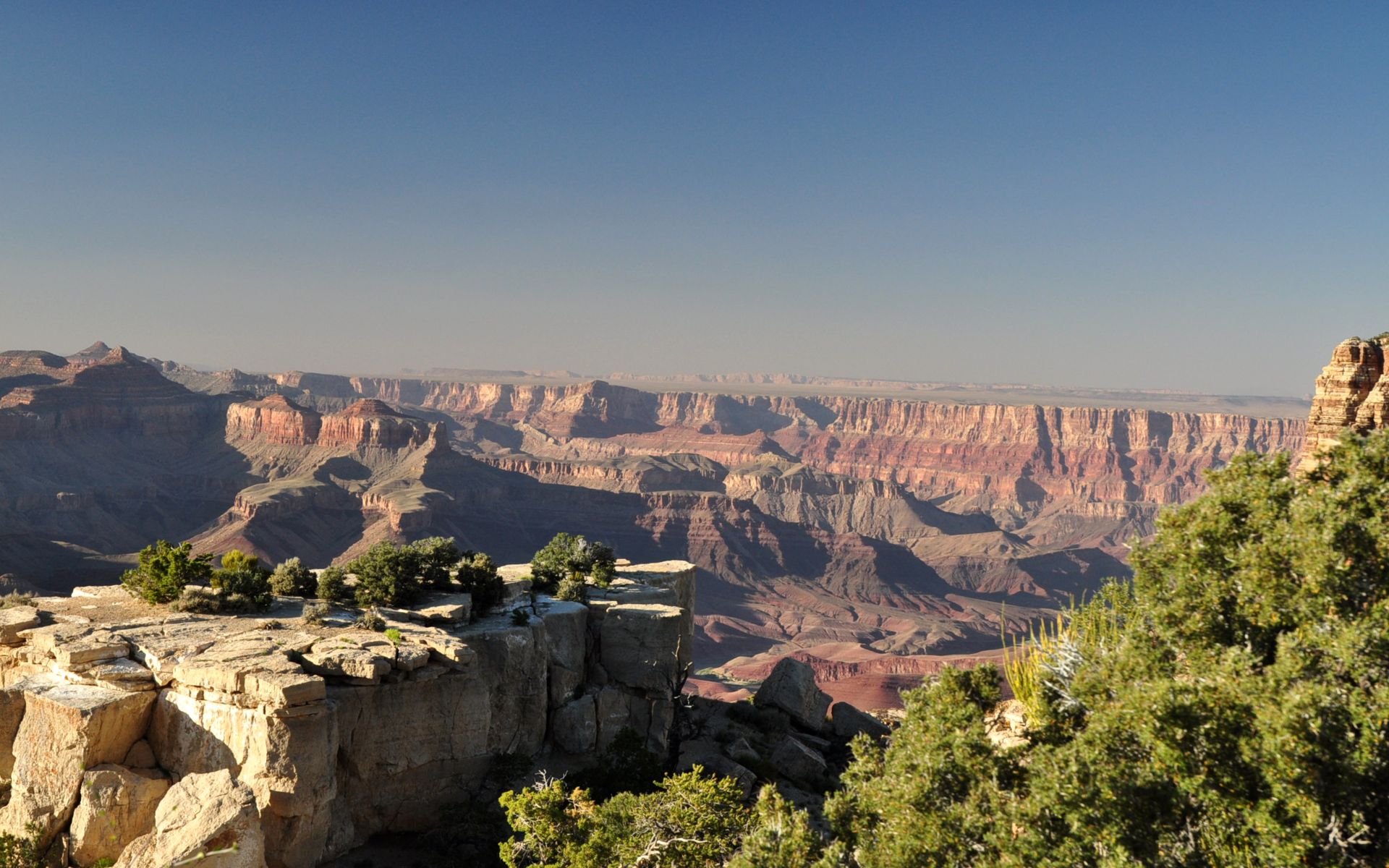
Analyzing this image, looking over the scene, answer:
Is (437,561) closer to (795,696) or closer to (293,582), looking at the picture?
(293,582)

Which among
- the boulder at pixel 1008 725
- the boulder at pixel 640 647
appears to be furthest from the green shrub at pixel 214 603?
the boulder at pixel 1008 725

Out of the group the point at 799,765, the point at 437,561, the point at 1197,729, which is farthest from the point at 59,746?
the point at 799,765

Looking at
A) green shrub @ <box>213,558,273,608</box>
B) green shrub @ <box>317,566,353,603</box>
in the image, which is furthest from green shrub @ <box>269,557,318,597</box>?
green shrub @ <box>213,558,273,608</box>

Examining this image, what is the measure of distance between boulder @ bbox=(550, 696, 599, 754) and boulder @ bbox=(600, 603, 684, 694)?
2647 mm

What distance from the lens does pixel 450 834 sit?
27844 millimetres

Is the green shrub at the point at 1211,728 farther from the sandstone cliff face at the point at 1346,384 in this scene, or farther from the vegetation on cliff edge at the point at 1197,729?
the sandstone cliff face at the point at 1346,384

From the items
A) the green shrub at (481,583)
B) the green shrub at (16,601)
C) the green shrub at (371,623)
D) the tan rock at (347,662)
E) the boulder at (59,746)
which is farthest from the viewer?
the green shrub at (481,583)

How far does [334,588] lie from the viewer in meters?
34.7

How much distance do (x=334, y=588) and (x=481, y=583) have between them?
584cm

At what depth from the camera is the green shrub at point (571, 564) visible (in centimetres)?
4186

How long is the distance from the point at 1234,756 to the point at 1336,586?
3771 mm

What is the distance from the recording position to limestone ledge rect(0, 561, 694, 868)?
23078 millimetres

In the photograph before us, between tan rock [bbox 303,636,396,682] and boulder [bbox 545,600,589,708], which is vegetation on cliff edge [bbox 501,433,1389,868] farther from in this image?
boulder [bbox 545,600,589,708]

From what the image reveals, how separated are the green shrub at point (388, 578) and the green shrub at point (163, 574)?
5.78m
